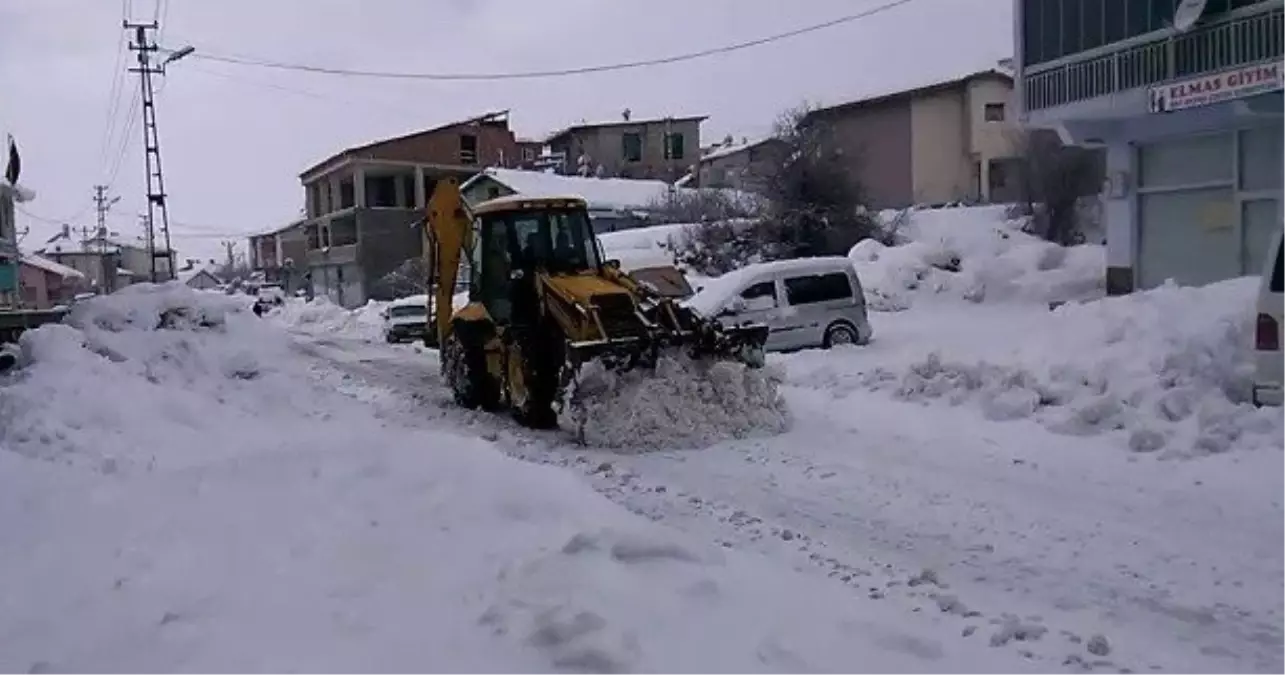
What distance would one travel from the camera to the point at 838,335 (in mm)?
22203

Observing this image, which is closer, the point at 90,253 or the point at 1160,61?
the point at 1160,61

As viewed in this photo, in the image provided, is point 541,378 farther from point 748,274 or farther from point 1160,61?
point 1160,61

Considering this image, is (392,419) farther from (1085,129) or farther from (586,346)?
(1085,129)

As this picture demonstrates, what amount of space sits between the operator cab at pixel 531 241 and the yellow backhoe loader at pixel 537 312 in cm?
1

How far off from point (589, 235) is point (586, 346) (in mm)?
2971

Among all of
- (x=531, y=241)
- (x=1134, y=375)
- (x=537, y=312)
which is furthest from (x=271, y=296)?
(x=1134, y=375)

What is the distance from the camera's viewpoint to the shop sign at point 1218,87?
18953 millimetres

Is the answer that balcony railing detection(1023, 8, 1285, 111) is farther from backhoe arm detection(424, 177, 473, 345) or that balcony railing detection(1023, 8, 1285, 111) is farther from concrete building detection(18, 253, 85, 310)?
concrete building detection(18, 253, 85, 310)

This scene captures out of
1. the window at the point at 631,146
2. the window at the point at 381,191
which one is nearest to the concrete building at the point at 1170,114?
the window at the point at 381,191

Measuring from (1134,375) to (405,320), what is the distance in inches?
975

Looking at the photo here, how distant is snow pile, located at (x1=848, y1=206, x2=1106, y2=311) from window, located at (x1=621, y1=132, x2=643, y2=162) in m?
36.0

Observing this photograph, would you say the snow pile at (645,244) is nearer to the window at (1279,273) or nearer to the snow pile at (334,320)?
the snow pile at (334,320)

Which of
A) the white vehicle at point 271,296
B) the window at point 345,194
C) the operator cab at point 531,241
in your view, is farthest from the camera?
the window at point 345,194

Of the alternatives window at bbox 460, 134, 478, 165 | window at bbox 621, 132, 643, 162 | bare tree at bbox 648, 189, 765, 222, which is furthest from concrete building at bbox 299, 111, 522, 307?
bare tree at bbox 648, 189, 765, 222
